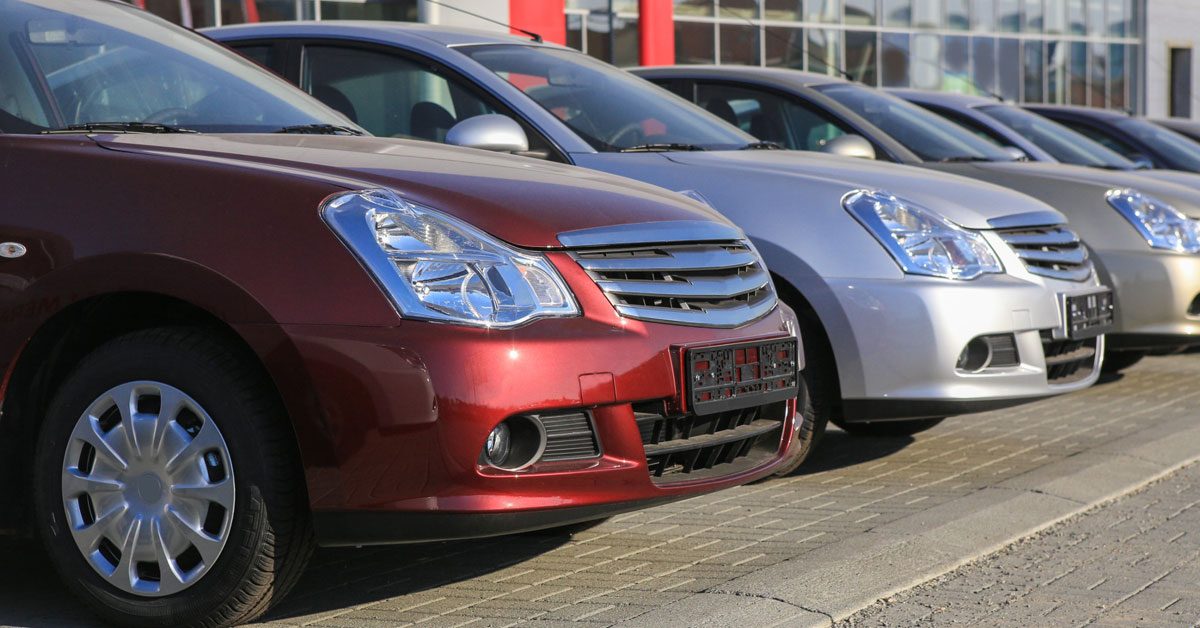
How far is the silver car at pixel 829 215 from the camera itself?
224 inches

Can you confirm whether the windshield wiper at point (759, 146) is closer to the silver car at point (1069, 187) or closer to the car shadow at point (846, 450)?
the silver car at point (1069, 187)

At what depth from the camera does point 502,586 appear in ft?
14.2

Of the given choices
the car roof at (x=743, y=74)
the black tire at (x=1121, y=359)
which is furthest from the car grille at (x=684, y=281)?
the black tire at (x=1121, y=359)

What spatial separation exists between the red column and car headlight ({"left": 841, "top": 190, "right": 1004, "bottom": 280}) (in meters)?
14.1

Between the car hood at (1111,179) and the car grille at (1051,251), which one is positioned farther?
the car hood at (1111,179)

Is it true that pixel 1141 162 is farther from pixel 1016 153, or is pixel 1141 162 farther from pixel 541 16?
pixel 541 16

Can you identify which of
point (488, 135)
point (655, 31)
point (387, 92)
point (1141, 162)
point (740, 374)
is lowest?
point (740, 374)

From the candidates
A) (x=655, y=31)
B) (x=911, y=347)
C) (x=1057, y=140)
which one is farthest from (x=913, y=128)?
(x=655, y=31)

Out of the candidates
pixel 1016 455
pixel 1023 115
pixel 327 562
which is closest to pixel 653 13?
pixel 1023 115

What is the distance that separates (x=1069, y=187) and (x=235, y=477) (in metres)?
5.90

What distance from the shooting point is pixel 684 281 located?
4070 mm

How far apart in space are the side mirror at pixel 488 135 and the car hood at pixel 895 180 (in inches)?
37.5

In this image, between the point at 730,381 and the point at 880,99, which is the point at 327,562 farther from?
the point at 880,99

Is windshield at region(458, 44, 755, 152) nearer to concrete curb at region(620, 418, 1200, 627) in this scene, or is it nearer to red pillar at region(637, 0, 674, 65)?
concrete curb at region(620, 418, 1200, 627)
